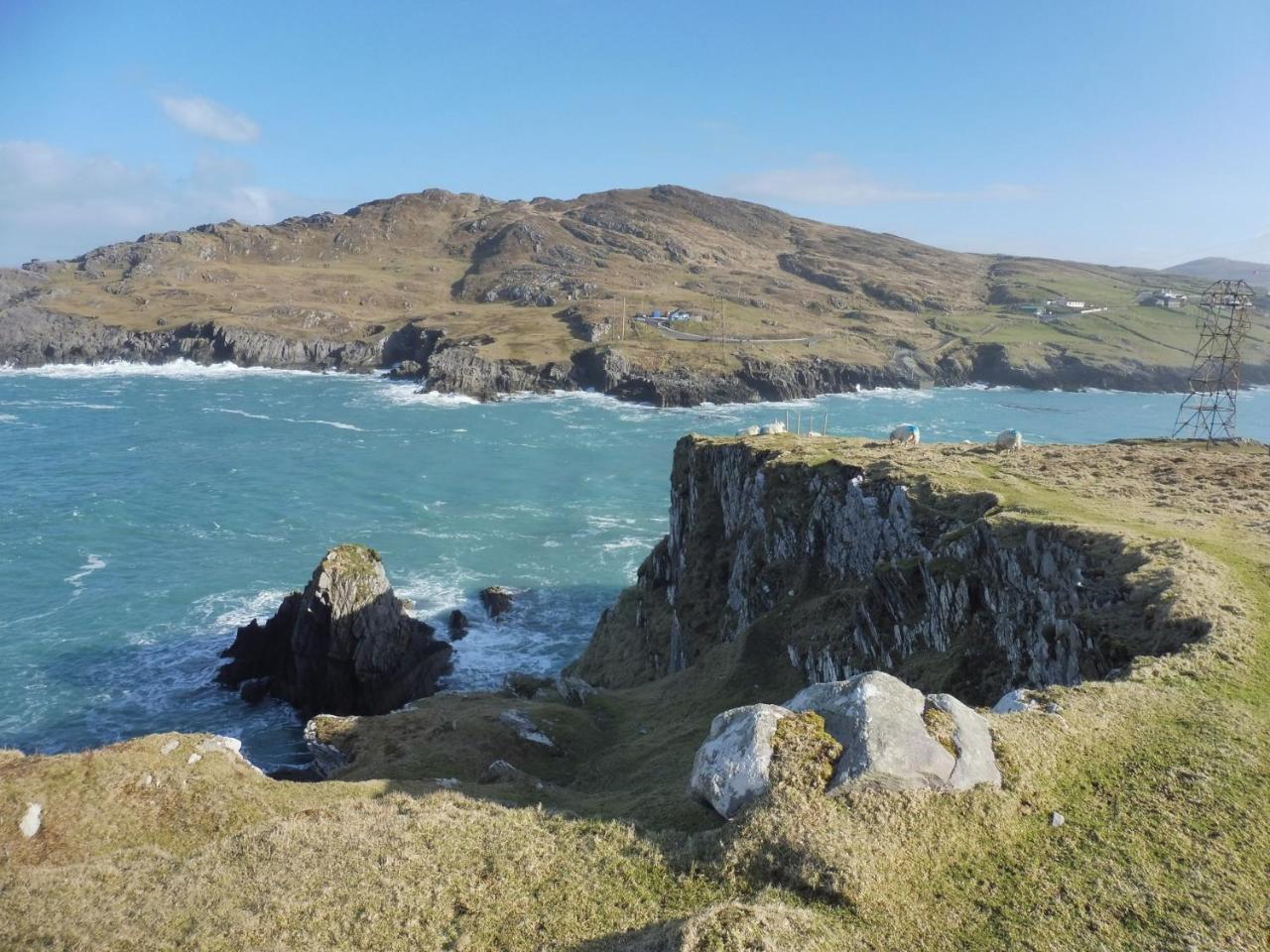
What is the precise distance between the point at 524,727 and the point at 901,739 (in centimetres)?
2010

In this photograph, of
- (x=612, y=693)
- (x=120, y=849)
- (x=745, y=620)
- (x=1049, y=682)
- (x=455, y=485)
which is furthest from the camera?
(x=455, y=485)

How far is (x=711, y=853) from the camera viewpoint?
13.5 metres

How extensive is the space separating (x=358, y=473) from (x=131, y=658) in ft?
146

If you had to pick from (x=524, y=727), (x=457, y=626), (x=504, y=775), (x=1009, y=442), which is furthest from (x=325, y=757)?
(x=1009, y=442)

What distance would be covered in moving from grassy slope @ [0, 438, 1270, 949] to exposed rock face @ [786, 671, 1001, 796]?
0.38m

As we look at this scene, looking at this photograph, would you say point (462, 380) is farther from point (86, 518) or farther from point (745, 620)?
point (745, 620)

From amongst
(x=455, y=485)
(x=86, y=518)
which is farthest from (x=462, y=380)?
(x=86, y=518)

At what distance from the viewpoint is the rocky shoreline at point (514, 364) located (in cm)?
15638

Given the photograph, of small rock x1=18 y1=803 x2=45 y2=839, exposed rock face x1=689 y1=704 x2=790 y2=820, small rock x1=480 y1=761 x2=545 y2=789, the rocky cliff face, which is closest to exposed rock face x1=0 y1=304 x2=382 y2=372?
the rocky cliff face

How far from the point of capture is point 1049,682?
2247 cm

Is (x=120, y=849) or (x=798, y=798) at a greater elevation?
(x=798, y=798)

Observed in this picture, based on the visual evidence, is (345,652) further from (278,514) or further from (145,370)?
(145,370)

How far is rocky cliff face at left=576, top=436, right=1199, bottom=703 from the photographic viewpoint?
78.7 feet

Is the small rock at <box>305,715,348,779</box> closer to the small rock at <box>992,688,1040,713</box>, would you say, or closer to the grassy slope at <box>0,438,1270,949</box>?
the grassy slope at <box>0,438,1270,949</box>
